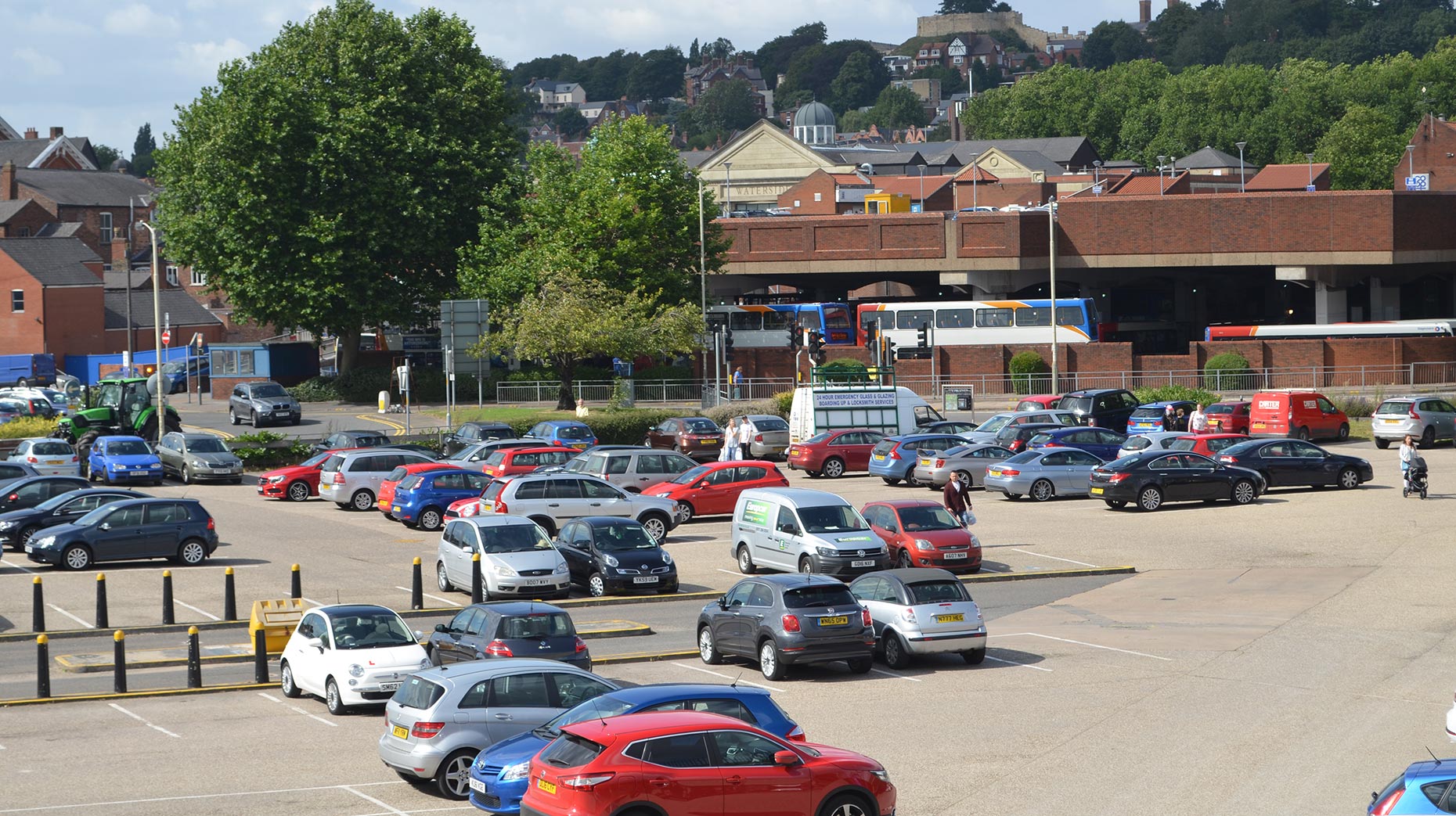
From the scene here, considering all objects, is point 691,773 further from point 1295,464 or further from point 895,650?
point 1295,464

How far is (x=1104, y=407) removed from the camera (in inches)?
1987

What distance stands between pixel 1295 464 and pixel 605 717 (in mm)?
29069

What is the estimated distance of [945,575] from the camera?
2212cm

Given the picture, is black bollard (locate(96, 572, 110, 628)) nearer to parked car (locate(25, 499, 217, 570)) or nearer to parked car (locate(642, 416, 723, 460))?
parked car (locate(25, 499, 217, 570))

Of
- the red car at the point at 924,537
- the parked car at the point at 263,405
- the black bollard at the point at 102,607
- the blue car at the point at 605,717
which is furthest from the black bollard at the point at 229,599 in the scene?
the parked car at the point at 263,405

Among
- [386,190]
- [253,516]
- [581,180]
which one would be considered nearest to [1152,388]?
[581,180]

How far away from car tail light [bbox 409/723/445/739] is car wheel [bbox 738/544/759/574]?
565 inches

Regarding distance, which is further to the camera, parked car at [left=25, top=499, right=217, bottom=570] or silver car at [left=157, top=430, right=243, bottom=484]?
silver car at [left=157, top=430, right=243, bottom=484]

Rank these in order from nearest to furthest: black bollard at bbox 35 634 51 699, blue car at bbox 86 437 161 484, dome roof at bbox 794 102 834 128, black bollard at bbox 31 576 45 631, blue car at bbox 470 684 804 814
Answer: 1. blue car at bbox 470 684 804 814
2. black bollard at bbox 35 634 51 699
3. black bollard at bbox 31 576 45 631
4. blue car at bbox 86 437 161 484
5. dome roof at bbox 794 102 834 128

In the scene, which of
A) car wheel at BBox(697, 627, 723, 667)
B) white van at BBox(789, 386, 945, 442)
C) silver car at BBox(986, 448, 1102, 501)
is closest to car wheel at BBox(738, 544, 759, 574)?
car wheel at BBox(697, 627, 723, 667)

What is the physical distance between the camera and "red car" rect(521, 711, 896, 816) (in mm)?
11836

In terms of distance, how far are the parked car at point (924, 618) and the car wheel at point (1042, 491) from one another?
56.1 feet

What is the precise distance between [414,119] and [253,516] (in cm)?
3392

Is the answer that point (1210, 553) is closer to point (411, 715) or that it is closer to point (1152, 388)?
point (411, 715)
